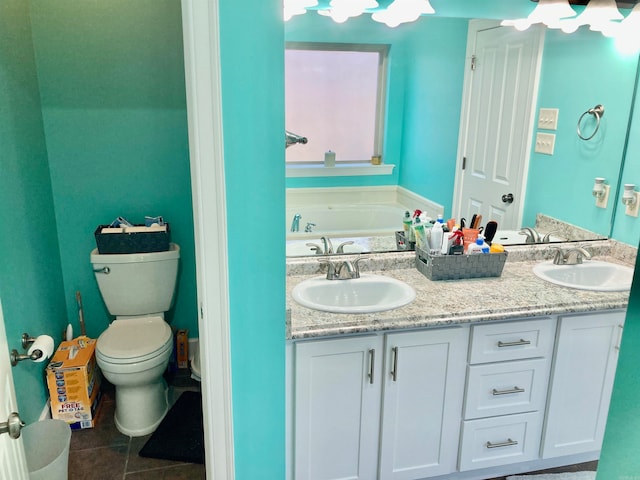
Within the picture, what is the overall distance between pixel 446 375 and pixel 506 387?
0.27 m

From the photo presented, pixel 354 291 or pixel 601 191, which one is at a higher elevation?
pixel 601 191

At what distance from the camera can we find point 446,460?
1972mm

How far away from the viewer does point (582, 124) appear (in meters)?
2.41

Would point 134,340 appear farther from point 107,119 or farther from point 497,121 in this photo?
point 497,121

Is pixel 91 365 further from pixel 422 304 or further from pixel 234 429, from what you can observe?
pixel 422 304

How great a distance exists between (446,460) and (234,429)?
92 centimetres

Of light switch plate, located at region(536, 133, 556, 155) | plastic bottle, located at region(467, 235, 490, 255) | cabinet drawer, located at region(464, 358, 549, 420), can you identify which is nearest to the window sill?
plastic bottle, located at region(467, 235, 490, 255)

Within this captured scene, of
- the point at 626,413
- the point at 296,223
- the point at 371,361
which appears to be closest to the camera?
the point at 626,413

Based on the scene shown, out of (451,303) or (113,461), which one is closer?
(451,303)

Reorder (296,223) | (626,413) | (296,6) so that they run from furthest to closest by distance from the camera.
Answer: (296,223)
(296,6)
(626,413)

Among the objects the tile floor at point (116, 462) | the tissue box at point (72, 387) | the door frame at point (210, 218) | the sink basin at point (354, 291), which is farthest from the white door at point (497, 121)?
the tissue box at point (72, 387)

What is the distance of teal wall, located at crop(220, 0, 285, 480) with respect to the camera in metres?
1.28


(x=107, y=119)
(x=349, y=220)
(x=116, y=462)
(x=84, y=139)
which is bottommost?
(x=116, y=462)

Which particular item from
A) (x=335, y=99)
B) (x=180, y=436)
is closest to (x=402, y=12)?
(x=335, y=99)
